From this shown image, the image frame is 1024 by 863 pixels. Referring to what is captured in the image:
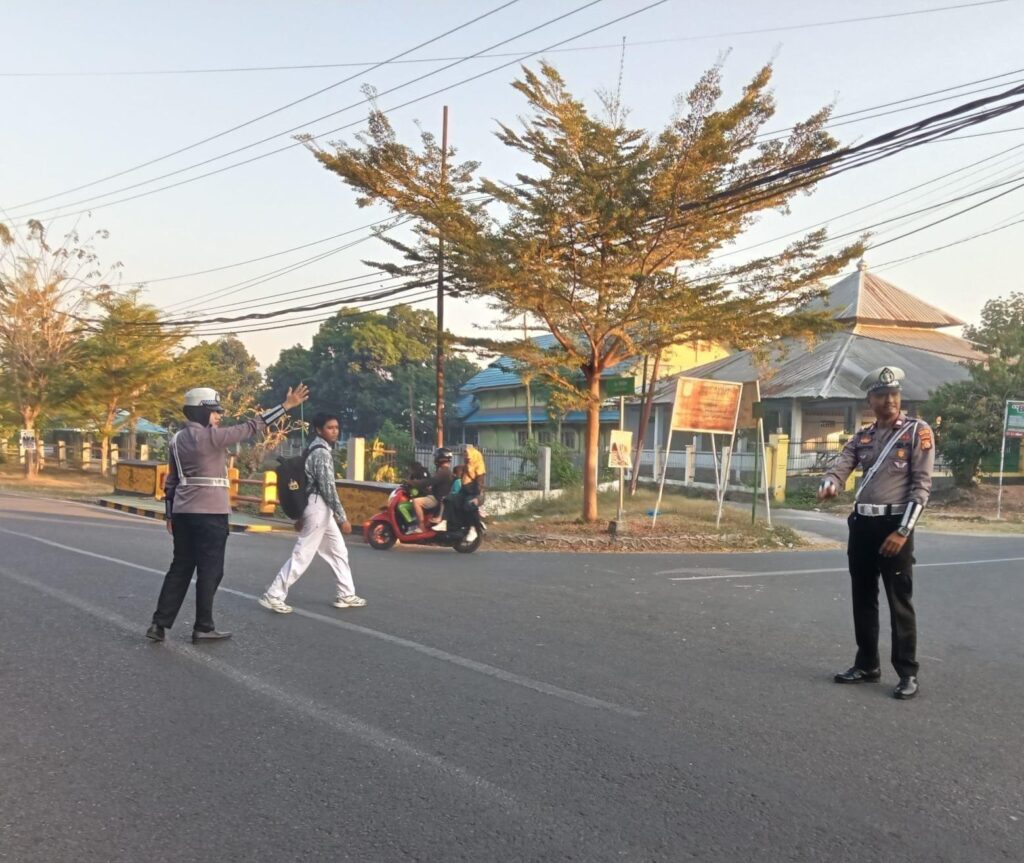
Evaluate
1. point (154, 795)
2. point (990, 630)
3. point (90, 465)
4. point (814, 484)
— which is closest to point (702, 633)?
point (990, 630)

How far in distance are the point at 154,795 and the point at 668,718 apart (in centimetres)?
256

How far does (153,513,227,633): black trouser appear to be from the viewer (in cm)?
582

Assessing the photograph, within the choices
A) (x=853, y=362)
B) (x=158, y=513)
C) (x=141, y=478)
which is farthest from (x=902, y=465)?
(x=853, y=362)

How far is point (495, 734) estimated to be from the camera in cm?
416

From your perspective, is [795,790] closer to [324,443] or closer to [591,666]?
[591,666]

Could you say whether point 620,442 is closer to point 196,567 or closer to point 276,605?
point 276,605

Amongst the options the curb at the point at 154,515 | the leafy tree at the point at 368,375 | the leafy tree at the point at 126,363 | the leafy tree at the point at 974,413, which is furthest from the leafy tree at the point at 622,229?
the leafy tree at the point at 368,375

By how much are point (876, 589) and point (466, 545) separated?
7.54m

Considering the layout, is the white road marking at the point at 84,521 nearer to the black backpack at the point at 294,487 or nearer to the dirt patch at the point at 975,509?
the black backpack at the point at 294,487

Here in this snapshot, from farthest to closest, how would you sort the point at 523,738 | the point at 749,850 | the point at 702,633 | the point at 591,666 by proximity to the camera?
1. the point at 702,633
2. the point at 591,666
3. the point at 523,738
4. the point at 749,850

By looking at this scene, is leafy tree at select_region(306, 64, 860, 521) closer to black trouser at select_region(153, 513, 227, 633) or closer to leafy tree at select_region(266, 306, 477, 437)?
black trouser at select_region(153, 513, 227, 633)

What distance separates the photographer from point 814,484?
24.4 m

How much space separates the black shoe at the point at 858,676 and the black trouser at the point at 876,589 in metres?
0.03

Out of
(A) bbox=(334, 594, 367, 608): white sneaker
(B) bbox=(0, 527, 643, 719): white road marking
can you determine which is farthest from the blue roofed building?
(B) bbox=(0, 527, 643, 719): white road marking
